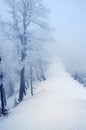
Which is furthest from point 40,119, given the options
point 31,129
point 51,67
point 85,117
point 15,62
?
point 51,67

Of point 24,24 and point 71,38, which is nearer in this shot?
point 24,24

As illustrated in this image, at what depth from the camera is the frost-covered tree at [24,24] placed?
74.5ft

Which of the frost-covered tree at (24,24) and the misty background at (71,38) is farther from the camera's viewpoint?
the misty background at (71,38)

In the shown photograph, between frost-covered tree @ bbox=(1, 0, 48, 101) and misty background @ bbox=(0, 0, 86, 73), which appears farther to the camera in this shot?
misty background @ bbox=(0, 0, 86, 73)

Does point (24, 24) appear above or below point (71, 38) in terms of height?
above

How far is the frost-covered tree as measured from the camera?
2272 cm

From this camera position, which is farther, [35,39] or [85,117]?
[35,39]

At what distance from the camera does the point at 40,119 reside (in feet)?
47.0

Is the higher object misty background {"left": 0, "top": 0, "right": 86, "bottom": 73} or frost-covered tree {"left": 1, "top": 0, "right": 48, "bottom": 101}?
frost-covered tree {"left": 1, "top": 0, "right": 48, "bottom": 101}

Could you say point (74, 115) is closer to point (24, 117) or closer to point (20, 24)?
point (24, 117)

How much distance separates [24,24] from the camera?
76.2 feet

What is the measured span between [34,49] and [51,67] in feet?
113

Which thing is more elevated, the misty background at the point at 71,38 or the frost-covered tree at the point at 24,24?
the frost-covered tree at the point at 24,24

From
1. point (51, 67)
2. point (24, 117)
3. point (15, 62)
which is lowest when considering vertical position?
point (51, 67)
